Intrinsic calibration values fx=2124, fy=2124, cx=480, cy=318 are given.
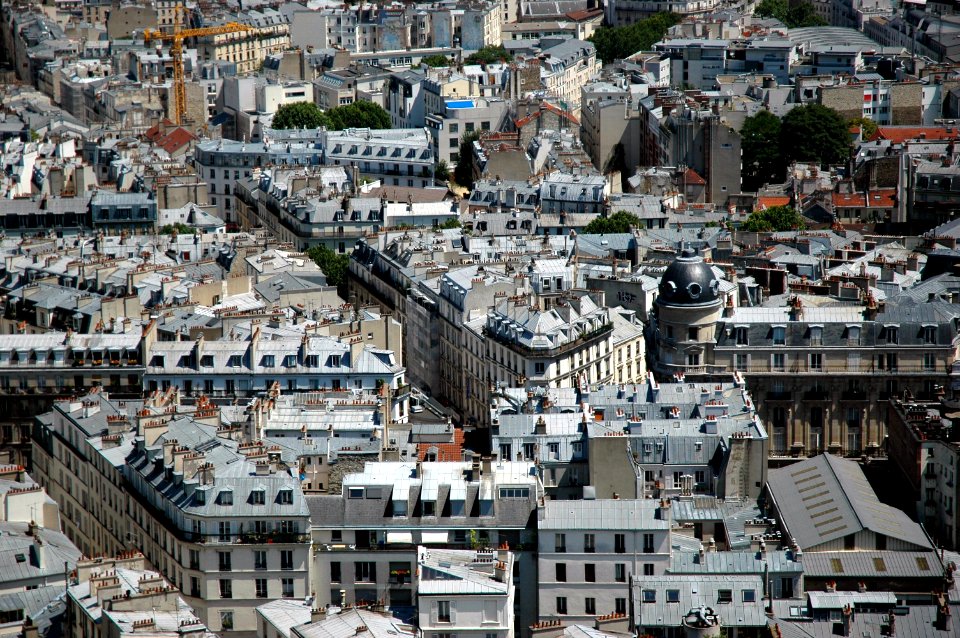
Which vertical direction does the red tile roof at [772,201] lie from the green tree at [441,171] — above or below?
above

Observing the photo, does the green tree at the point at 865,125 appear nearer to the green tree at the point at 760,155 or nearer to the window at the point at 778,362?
the green tree at the point at 760,155

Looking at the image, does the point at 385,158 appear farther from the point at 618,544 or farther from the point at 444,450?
the point at 618,544

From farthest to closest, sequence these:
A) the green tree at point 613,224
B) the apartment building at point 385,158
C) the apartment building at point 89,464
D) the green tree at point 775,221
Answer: the apartment building at point 385,158 < the green tree at point 775,221 < the green tree at point 613,224 < the apartment building at point 89,464

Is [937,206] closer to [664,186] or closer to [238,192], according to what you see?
[664,186]

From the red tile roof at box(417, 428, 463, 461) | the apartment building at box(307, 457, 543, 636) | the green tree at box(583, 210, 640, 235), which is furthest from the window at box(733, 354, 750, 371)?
the green tree at box(583, 210, 640, 235)

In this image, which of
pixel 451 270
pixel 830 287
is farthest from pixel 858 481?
pixel 451 270

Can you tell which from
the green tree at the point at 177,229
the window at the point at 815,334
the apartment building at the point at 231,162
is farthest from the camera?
the apartment building at the point at 231,162

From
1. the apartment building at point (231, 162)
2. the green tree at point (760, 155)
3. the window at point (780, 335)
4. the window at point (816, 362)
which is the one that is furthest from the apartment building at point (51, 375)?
the green tree at point (760, 155)
